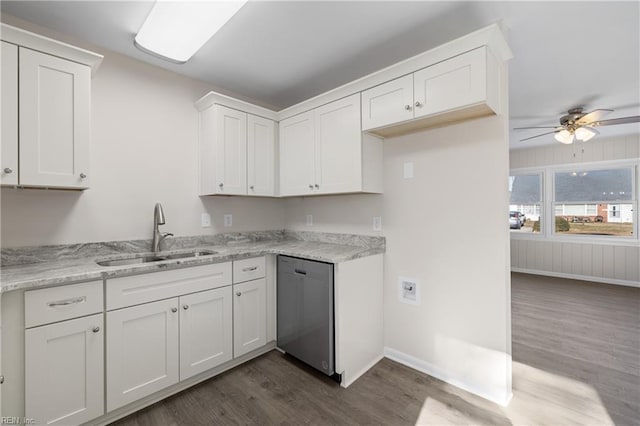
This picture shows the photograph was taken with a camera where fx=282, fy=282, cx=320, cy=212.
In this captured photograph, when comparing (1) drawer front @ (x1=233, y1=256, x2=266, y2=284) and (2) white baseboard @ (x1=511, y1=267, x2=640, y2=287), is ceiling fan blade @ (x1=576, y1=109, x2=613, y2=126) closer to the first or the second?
(2) white baseboard @ (x1=511, y1=267, x2=640, y2=287)

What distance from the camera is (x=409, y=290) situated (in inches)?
92.1

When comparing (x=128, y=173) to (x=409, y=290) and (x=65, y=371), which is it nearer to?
(x=65, y=371)

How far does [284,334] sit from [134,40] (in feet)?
8.36

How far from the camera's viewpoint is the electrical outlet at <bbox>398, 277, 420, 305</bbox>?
2295mm

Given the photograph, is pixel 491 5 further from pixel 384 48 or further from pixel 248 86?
pixel 248 86

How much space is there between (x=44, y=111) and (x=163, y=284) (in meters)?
1.24

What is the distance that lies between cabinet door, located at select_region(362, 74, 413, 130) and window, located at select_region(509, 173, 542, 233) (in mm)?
4684

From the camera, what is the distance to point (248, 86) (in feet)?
9.37

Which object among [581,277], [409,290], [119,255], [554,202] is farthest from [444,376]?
[554,202]

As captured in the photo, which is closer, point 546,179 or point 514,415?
point 514,415

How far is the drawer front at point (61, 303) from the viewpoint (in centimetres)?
141

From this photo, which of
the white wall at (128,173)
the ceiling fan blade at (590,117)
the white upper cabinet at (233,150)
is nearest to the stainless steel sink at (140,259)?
the white wall at (128,173)

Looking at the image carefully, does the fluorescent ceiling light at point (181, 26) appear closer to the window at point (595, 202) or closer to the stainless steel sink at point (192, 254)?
the stainless steel sink at point (192, 254)

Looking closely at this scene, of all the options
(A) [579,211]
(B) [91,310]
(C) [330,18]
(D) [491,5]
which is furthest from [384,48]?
(A) [579,211]
